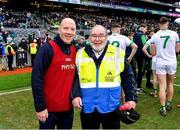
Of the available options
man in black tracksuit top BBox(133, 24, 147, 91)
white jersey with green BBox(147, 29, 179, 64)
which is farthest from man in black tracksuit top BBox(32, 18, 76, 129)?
man in black tracksuit top BBox(133, 24, 147, 91)

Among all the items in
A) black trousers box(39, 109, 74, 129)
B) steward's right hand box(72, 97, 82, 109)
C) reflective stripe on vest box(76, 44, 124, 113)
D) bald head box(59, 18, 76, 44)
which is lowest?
black trousers box(39, 109, 74, 129)

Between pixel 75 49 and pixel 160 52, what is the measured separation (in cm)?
331

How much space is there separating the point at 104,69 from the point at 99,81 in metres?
0.14

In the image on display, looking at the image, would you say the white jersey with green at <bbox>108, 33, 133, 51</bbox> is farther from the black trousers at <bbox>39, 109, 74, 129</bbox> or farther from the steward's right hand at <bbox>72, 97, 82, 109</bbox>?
the steward's right hand at <bbox>72, 97, 82, 109</bbox>

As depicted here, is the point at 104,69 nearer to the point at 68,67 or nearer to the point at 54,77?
the point at 68,67

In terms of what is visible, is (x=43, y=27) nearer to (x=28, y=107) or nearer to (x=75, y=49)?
(x=28, y=107)

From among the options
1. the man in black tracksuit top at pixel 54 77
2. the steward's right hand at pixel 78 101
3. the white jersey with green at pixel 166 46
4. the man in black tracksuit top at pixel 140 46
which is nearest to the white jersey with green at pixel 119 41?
the white jersey with green at pixel 166 46

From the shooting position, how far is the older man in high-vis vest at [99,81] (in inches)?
151

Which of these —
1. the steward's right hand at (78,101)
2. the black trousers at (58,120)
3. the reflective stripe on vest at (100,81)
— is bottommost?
the black trousers at (58,120)


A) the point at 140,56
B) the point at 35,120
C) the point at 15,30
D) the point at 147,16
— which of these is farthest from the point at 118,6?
the point at 35,120

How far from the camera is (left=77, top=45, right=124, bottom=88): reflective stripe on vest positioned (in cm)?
383

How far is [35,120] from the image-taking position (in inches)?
270

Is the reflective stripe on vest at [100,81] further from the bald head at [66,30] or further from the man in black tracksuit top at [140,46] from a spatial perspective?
the man in black tracksuit top at [140,46]

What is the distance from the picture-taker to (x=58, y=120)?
4105mm
